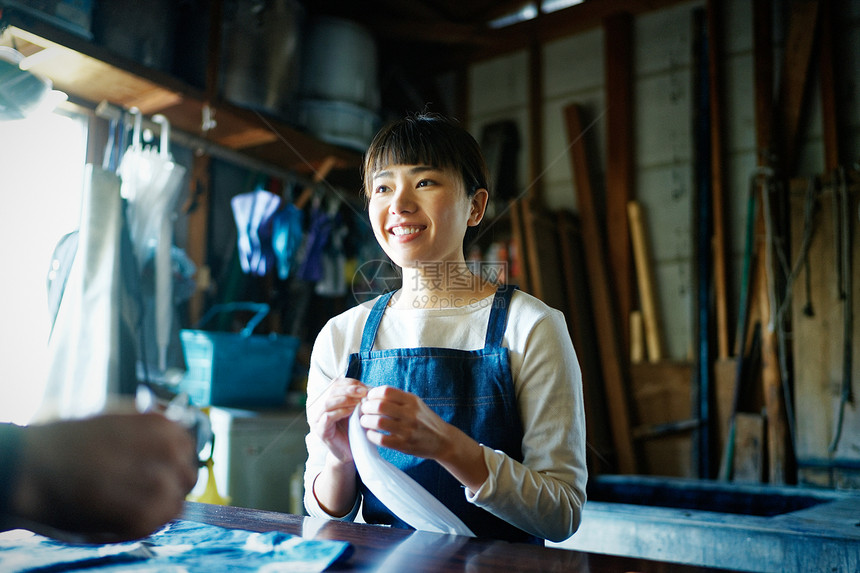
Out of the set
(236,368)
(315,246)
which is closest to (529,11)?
(315,246)

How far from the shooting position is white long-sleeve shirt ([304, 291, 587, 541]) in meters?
1.00

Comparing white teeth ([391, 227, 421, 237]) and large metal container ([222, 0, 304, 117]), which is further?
large metal container ([222, 0, 304, 117])

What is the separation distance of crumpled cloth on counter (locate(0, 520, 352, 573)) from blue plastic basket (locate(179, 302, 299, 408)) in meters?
2.05

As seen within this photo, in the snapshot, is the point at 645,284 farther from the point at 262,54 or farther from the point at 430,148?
the point at 430,148

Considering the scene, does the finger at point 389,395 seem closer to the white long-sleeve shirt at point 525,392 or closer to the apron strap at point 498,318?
the white long-sleeve shirt at point 525,392

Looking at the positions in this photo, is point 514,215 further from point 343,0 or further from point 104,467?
point 104,467

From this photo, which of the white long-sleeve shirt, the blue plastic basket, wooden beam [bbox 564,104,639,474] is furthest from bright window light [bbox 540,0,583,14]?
the white long-sleeve shirt

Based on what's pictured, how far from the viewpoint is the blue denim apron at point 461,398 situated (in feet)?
3.78

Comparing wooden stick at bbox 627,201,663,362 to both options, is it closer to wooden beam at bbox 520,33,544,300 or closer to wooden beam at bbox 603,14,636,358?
wooden beam at bbox 603,14,636,358

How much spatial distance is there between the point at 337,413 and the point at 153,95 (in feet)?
7.91

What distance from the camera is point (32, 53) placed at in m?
2.54

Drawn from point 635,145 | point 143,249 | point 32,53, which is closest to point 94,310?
point 143,249

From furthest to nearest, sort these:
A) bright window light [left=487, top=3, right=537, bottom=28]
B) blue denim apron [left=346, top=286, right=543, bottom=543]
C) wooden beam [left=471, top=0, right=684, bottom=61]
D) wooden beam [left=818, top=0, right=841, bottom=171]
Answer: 1. bright window light [left=487, top=3, right=537, bottom=28]
2. wooden beam [left=471, top=0, right=684, bottom=61]
3. wooden beam [left=818, top=0, right=841, bottom=171]
4. blue denim apron [left=346, top=286, right=543, bottom=543]

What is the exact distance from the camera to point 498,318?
1.24 meters
